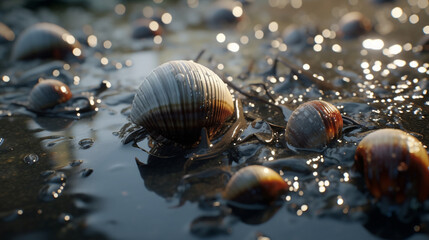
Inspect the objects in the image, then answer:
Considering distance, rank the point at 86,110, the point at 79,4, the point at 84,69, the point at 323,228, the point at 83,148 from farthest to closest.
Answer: the point at 79,4 < the point at 84,69 < the point at 86,110 < the point at 83,148 < the point at 323,228

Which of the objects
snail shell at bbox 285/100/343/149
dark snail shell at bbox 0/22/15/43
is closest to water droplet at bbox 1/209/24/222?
snail shell at bbox 285/100/343/149

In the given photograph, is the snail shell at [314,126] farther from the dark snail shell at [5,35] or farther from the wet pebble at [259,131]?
the dark snail shell at [5,35]

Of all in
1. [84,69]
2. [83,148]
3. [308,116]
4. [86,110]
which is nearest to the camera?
[308,116]

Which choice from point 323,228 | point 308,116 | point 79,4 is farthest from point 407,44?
point 79,4

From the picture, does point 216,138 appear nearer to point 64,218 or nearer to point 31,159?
point 64,218

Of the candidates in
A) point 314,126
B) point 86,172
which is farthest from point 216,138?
point 86,172

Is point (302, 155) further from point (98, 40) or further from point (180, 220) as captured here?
point (98, 40)

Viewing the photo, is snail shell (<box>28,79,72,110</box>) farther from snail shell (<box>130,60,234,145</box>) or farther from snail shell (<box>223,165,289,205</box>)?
snail shell (<box>223,165,289,205</box>)
